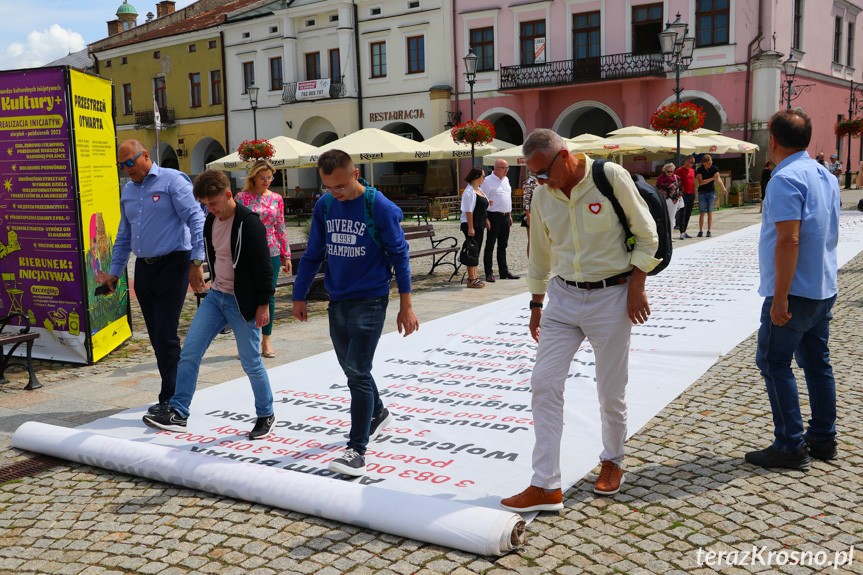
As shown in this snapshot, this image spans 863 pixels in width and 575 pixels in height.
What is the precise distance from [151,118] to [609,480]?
43888mm

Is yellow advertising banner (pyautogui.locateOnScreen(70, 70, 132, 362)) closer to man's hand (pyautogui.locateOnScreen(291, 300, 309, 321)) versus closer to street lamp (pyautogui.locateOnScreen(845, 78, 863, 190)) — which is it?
man's hand (pyautogui.locateOnScreen(291, 300, 309, 321))

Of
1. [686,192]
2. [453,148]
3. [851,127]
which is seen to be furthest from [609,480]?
[851,127]

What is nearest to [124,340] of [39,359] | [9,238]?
[39,359]

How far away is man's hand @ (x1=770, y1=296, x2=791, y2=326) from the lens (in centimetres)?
398

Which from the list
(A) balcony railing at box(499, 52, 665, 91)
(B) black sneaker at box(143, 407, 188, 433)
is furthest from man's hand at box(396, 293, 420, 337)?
(A) balcony railing at box(499, 52, 665, 91)

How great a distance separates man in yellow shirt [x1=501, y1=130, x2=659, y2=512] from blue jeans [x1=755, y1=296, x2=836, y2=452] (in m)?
0.84

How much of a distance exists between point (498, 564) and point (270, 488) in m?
1.24

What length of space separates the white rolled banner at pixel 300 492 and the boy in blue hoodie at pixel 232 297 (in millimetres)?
594

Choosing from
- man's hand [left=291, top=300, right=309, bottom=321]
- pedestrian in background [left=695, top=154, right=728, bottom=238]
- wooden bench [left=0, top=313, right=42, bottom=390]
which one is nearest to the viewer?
man's hand [left=291, top=300, right=309, bottom=321]

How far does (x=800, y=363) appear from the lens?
433 cm

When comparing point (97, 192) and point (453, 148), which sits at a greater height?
point (453, 148)

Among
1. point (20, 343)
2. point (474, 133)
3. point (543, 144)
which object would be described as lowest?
point (20, 343)

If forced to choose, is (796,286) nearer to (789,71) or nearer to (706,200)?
(706,200)

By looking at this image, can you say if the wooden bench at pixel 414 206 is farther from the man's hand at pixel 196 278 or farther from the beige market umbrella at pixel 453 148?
the man's hand at pixel 196 278
